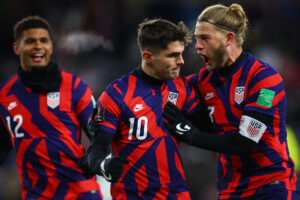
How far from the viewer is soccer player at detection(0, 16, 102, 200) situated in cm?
511

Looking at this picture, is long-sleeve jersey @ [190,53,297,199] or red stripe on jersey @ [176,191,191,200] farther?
red stripe on jersey @ [176,191,191,200]

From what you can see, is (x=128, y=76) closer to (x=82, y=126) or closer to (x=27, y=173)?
(x=82, y=126)

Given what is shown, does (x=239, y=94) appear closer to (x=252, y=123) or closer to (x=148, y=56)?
(x=252, y=123)

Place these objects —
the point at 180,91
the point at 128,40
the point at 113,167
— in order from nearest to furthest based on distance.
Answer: the point at 113,167 < the point at 180,91 < the point at 128,40

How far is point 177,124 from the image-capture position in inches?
173

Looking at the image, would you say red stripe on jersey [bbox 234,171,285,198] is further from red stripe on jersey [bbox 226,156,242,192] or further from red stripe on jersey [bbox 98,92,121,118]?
red stripe on jersey [bbox 98,92,121,118]

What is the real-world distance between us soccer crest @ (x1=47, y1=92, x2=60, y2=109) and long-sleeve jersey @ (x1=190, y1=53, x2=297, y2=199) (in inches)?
56.6

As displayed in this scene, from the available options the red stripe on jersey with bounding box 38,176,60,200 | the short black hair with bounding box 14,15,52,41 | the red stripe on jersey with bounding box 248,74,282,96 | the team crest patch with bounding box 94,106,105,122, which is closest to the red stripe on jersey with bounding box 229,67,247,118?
the red stripe on jersey with bounding box 248,74,282,96

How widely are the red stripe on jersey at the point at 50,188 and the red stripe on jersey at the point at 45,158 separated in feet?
0.18

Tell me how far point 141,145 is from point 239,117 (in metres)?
0.82

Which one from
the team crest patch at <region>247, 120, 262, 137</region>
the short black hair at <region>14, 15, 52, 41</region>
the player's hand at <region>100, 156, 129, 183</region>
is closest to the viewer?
the player's hand at <region>100, 156, 129, 183</region>

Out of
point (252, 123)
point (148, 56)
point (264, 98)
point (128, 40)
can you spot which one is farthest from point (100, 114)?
point (128, 40)

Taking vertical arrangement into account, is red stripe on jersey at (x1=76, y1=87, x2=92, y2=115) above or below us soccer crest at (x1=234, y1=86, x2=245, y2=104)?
below

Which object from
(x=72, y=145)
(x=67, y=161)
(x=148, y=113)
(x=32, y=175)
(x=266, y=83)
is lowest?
(x=32, y=175)
